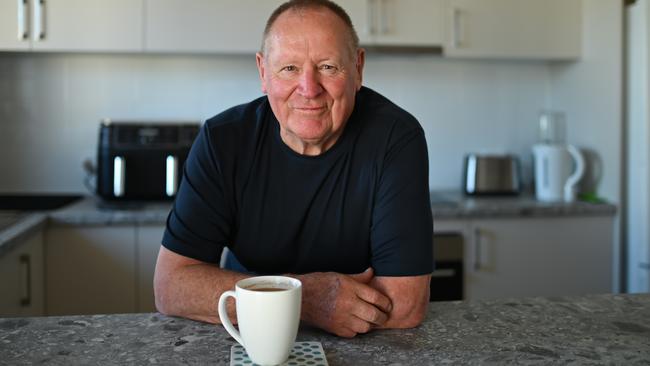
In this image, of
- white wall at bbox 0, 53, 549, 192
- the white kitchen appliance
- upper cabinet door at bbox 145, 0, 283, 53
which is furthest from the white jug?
upper cabinet door at bbox 145, 0, 283, 53

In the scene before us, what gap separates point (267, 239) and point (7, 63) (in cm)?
210

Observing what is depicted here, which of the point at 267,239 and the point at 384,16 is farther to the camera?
Answer: the point at 384,16

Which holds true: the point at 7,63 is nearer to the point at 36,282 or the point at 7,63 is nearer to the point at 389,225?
the point at 36,282

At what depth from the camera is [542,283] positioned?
2.91 metres

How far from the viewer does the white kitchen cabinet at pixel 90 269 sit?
257 centimetres

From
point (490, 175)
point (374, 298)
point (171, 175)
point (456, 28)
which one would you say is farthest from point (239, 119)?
point (490, 175)

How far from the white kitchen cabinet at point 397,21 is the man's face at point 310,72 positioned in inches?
63.7

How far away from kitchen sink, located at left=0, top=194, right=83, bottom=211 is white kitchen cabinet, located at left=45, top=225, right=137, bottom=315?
0.39m

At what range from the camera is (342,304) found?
1.14m

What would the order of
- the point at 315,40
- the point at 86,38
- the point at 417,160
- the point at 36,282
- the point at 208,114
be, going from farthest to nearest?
the point at 208,114
the point at 86,38
the point at 36,282
the point at 417,160
the point at 315,40

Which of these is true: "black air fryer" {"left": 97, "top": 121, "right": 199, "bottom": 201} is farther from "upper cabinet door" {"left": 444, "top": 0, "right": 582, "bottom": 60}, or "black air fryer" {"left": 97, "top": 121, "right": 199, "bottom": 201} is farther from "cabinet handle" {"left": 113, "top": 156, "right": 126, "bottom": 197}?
"upper cabinet door" {"left": 444, "top": 0, "right": 582, "bottom": 60}

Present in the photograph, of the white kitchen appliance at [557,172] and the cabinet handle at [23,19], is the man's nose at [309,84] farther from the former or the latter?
the white kitchen appliance at [557,172]

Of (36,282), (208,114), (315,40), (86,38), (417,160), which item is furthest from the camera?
(208,114)

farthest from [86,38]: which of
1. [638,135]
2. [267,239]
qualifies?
[638,135]
